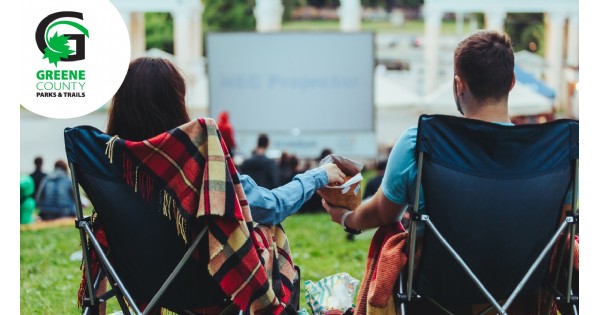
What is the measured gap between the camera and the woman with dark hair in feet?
9.70

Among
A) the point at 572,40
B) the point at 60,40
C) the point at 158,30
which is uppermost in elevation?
the point at 158,30

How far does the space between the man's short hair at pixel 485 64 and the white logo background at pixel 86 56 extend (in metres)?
1.85

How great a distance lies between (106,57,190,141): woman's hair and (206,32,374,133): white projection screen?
12.4m

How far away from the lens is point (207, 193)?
274cm

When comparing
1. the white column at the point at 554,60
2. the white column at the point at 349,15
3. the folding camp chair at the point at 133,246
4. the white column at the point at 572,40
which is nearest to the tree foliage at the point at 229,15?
the white column at the point at 349,15

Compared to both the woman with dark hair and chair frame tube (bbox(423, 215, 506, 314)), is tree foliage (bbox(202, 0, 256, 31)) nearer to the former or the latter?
the woman with dark hair

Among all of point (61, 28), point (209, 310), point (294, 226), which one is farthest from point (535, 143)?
point (294, 226)

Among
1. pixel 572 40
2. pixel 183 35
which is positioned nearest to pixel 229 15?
pixel 183 35

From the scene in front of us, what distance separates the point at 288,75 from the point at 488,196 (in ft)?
41.8

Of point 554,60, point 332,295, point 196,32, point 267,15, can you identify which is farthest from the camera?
Result: point 554,60

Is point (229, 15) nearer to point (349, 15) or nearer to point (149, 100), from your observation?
point (349, 15)

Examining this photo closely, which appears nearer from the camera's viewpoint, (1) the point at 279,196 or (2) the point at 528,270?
(2) the point at 528,270

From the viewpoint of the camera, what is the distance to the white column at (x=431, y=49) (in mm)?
21594
